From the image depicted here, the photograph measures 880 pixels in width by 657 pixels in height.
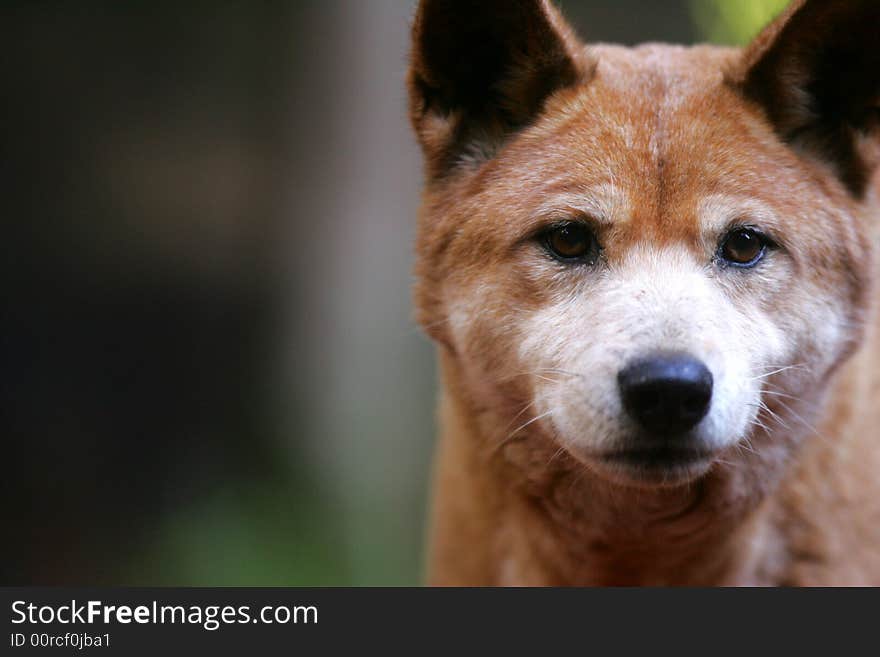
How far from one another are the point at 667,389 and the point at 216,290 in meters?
Answer: 4.22

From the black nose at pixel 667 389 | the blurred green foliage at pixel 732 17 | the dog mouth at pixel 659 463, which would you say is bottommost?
the dog mouth at pixel 659 463

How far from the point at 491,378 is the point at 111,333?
3.14 m

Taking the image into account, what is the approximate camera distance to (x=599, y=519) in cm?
284

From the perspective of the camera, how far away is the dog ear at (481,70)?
2797 millimetres

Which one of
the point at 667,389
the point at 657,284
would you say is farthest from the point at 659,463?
the point at 657,284

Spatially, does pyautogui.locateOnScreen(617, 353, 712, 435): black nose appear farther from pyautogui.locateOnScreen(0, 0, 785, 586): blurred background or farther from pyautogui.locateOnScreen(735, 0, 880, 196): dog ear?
pyautogui.locateOnScreen(0, 0, 785, 586): blurred background

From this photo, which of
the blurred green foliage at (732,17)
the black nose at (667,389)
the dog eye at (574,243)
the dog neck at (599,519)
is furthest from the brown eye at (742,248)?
the blurred green foliage at (732,17)

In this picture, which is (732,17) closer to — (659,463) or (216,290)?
(659,463)

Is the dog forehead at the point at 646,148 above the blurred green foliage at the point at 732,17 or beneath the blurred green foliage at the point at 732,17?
beneath

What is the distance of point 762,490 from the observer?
284 centimetres

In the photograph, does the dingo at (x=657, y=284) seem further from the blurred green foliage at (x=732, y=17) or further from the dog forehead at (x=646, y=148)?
the blurred green foliage at (x=732, y=17)

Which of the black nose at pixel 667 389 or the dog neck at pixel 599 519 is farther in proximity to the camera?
the dog neck at pixel 599 519

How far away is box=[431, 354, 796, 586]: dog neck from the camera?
279 centimetres

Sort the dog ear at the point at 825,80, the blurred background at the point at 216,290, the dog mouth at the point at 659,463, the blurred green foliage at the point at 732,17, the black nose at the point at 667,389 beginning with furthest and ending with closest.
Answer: the blurred background at the point at 216,290, the blurred green foliage at the point at 732,17, the dog ear at the point at 825,80, the dog mouth at the point at 659,463, the black nose at the point at 667,389
